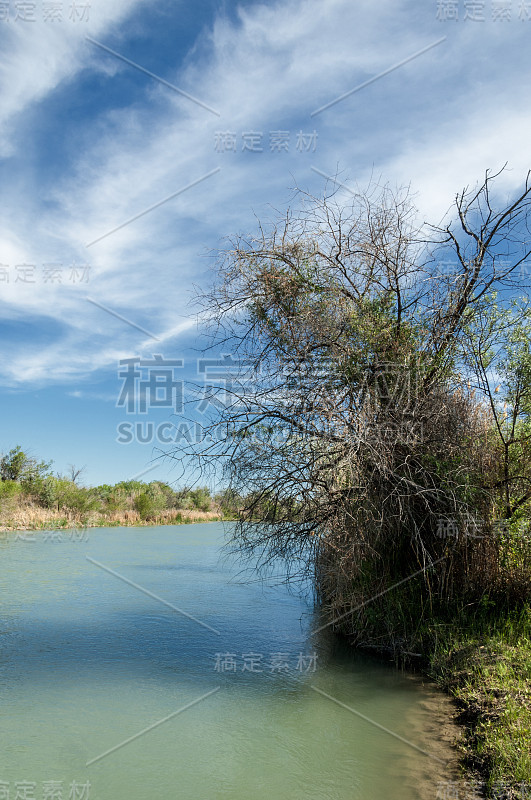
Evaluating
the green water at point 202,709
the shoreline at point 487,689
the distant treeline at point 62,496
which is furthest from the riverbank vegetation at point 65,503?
the shoreline at point 487,689

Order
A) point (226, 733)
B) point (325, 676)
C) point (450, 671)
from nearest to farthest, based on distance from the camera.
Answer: point (226, 733) < point (450, 671) < point (325, 676)

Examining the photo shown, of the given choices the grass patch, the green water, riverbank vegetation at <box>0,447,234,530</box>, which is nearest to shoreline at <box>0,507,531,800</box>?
the grass patch

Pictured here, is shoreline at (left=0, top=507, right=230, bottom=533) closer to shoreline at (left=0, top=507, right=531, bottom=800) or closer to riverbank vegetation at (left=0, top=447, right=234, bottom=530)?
riverbank vegetation at (left=0, top=447, right=234, bottom=530)

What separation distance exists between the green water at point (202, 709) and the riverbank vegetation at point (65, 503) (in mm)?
18487

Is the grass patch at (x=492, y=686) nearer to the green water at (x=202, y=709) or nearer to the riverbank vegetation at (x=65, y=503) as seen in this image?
the green water at (x=202, y=709)

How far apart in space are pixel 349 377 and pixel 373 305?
1209 mm

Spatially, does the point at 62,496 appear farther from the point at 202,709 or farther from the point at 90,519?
the point at 202,709

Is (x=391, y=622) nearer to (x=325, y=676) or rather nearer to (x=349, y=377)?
(x=325, y=676)

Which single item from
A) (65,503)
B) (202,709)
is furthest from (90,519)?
(202,709)

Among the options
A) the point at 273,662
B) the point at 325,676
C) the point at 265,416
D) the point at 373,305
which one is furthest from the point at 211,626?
the point at 373,305

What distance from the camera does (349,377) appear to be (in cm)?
788

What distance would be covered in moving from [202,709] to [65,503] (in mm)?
31365

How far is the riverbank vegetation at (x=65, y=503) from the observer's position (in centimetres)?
3055

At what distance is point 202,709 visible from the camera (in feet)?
19.8
